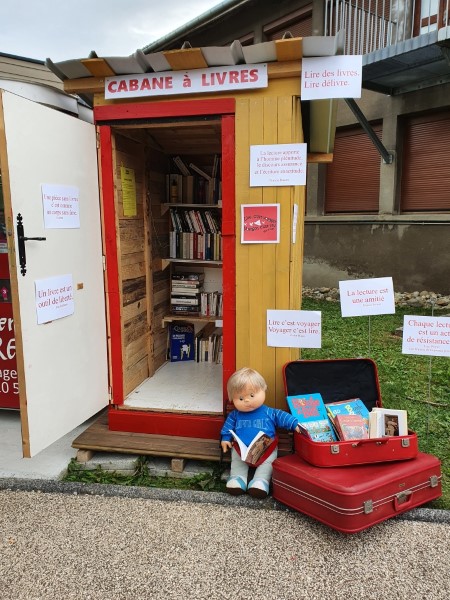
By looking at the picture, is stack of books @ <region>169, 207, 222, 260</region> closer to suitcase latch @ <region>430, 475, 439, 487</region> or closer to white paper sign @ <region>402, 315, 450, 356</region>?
white paper sign @ <region>402, 315, 450, 356</region>

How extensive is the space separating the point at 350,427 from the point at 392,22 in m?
7.55

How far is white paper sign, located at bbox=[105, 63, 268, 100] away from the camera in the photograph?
2.84 metres

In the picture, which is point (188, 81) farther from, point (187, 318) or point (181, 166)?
point (187, 318)

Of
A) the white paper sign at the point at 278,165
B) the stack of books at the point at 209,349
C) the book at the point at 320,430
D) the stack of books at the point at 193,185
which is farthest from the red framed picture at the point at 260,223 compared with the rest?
the stack of books at the point at 209,349

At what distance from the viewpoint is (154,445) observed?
123 inches

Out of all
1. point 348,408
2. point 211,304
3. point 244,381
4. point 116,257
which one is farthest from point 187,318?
point 348,408

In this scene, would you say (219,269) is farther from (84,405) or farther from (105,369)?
(84,405)

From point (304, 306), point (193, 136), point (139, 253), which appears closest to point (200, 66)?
point (193, 136)

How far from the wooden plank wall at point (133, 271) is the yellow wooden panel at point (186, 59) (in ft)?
2.39

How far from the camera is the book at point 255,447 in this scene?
282cm

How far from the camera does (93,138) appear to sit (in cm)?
311

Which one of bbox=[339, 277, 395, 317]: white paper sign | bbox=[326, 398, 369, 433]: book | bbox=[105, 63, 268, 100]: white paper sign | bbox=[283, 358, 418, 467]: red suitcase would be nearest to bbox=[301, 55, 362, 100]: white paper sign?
bbox=[105, 63, 268, 100]: white paper sign

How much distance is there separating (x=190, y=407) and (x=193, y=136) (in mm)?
2340

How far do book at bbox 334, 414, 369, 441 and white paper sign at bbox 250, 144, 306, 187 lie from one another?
1506 mm
